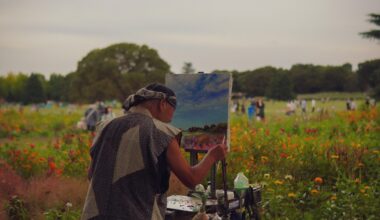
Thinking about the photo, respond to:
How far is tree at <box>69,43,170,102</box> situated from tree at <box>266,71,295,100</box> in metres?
11.2

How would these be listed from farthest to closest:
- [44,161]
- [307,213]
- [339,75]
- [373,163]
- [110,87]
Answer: [339,75] < [110,87] < [44,161] < [373,163] < [307,213]

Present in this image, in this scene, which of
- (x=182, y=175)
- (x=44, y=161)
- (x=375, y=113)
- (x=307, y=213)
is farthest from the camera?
(x=375, y=113)

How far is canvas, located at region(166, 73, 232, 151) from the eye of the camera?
12.8 feet

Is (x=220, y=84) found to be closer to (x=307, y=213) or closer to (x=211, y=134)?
(x=211, y=134)

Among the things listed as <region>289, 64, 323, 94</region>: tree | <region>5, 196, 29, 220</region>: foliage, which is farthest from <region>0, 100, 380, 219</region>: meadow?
<region>289, 64, 323, 94</region>: tree

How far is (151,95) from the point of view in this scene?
9.71 ft

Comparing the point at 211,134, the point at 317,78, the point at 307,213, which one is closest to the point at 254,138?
the point at 307,213

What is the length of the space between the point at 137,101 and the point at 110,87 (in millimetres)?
44157

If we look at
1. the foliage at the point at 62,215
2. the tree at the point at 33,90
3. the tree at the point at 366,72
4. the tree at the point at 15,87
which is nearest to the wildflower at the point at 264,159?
the foliage at the point at 62,215

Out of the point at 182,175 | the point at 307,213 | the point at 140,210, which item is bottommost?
the point at 307,213

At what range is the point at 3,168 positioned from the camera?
7121 millimetres

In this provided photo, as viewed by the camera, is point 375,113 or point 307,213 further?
point 375,113

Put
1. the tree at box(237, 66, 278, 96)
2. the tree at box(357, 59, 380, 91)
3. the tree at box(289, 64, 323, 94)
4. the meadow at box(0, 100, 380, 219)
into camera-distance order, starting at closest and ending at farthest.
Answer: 1. the meadow at box(0, 100, 380, 219)
2. the tree at box(357, 59, 380, 91)
3. the tree at box(289, 64, 323, 94)
4. the tree at box(237, 66, 278, 96)

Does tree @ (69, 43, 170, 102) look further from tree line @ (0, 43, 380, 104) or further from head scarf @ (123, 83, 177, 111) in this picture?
head scarf @ (123, 83, 177, 111)
